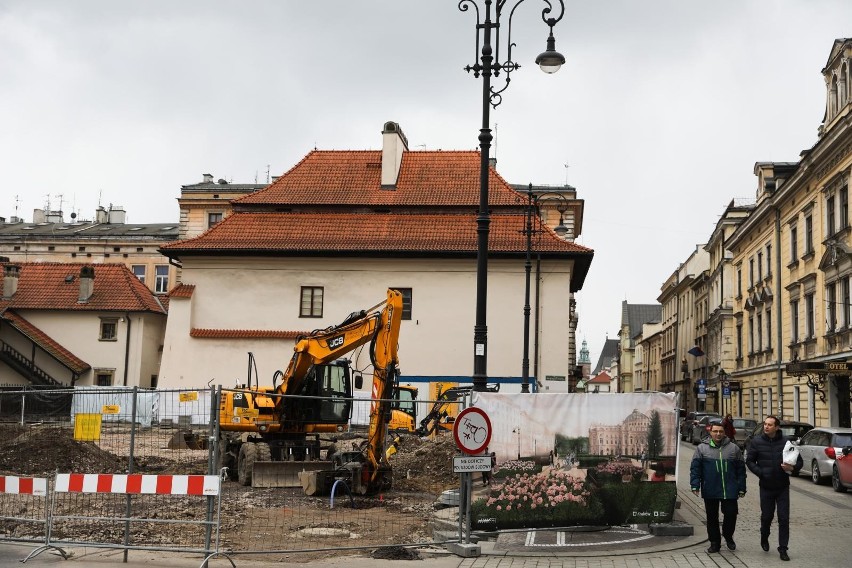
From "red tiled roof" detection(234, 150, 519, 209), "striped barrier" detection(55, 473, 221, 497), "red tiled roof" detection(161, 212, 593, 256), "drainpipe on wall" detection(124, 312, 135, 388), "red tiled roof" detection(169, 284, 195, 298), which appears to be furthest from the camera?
"drainpipe on wall" detection(124, 312, 135, 388)

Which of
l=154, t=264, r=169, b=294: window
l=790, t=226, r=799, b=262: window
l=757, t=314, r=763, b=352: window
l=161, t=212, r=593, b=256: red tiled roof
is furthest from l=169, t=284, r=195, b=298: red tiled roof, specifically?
l=154, t=264, r=169, b=294: window

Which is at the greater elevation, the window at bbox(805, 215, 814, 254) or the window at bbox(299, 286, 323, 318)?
the window at bbox(805, 215, 814, 254)

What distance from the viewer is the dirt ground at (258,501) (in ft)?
42.0

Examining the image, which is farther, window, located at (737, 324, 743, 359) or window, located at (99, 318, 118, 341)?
window, located at (737, 324, 743, 359)

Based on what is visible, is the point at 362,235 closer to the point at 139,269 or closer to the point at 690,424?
the point at 690,424

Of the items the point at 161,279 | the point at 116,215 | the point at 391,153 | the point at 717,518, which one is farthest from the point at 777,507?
the point at 116,215

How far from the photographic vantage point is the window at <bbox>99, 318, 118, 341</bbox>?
54000 mm

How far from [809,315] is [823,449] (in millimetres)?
18266

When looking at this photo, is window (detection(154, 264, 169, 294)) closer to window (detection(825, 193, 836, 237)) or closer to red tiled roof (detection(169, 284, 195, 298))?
red tiled roof (detection(169, 284, 195, 298))

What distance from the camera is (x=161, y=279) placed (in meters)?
74.1

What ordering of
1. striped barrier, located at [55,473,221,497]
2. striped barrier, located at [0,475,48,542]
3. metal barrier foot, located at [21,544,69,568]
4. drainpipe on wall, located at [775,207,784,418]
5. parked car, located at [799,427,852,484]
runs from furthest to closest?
1. drainpipe on wall, located at [775,207,784,418]
2. parked car, located at [799,427,852,484]
3. striped barrier, located at [0,475,48,542]
4. metal barrier foot, located at [21,544,69,568]
5. striped barrier, located at [55,473,221,497]

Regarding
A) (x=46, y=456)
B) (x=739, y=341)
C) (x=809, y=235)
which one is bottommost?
(x=46, y=456)

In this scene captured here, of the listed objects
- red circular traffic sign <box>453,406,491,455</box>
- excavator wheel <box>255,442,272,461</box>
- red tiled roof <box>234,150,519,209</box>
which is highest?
red tiled roof <box>234,150,519,209</box>

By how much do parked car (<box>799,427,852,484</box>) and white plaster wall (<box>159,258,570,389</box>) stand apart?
15.7 m
